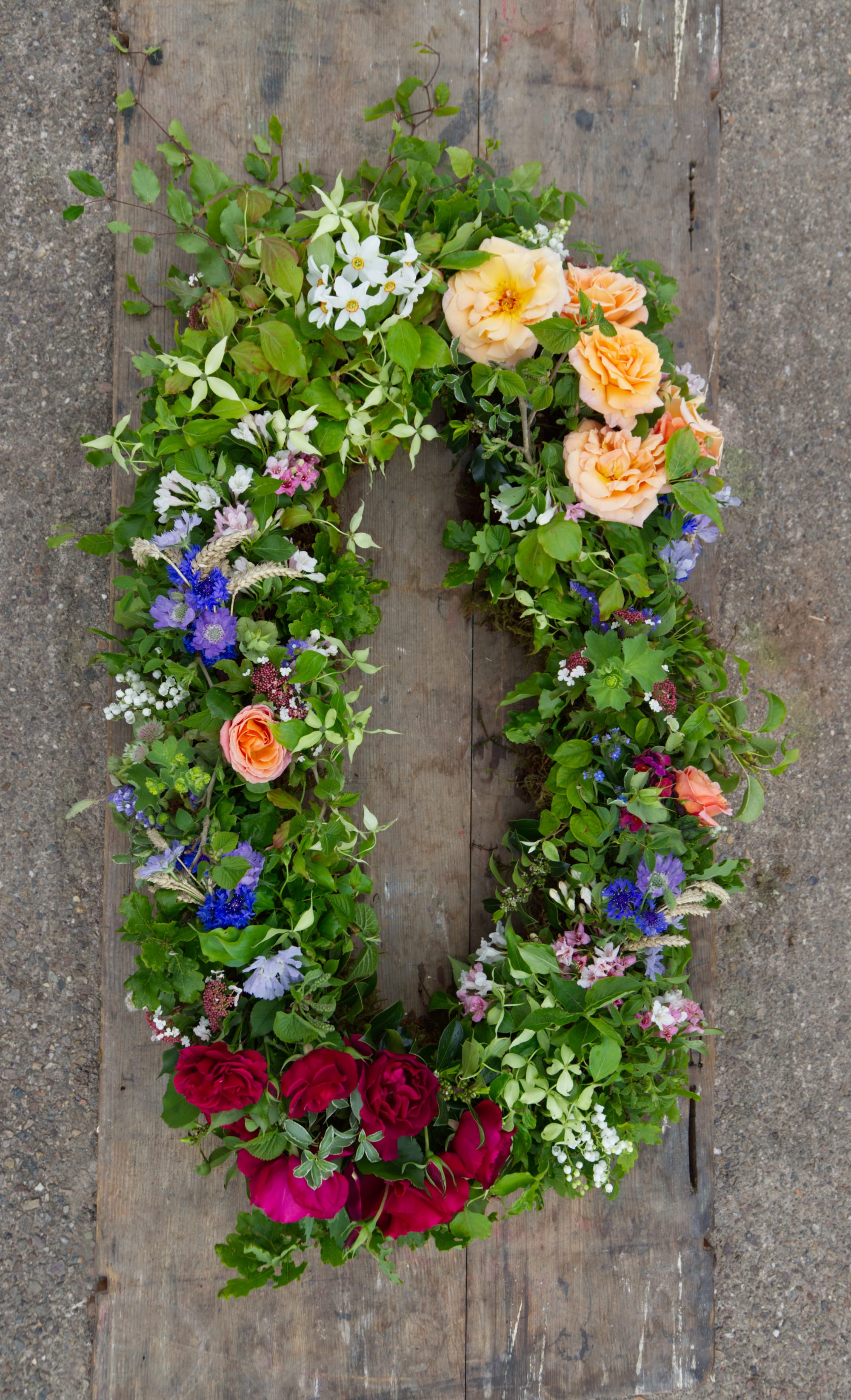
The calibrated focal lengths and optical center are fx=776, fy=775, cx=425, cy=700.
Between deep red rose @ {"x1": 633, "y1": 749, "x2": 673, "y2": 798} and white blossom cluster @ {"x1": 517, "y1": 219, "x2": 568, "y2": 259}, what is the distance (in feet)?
2.87

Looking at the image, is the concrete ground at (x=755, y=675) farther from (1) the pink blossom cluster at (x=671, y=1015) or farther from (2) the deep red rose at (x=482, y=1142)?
(2) the deep red rose at (x=482, y=1142)

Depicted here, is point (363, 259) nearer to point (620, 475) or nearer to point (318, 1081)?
point (620, 475)

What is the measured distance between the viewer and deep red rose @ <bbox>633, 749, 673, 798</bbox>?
1368 mm

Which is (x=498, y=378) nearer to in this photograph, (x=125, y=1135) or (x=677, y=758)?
(x=677, y=758)

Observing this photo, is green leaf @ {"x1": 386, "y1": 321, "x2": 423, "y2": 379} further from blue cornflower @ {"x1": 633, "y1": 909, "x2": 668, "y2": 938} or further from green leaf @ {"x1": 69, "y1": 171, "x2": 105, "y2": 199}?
blue cornflower @ {"x1": 633, "y1": 909, "x2": 668, "y2": 938}

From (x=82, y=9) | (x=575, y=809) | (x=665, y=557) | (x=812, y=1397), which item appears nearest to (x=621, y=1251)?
(x=812, y=1397)

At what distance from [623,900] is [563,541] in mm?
637

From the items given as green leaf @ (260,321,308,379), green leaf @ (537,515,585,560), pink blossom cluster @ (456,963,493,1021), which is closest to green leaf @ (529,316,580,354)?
green leaf @ (537,515,585,560)

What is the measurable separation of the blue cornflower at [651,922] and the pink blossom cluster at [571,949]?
10 cm

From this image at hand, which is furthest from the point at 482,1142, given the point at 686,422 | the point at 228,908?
the point at 686,422

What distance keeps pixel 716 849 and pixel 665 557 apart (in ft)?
2.52

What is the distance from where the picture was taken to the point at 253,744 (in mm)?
1229

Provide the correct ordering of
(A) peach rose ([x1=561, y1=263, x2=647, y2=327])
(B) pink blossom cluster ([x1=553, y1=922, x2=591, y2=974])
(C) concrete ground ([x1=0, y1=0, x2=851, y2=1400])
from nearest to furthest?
1. (A) peach rose ([x1=561, y1=263, x2=647, y2=327])
2. (B) pink blossom cluster ([x1=553, y1=922, x2=591, y2=974])
3. (C) concrete ground ([x1=0, y1=0, x2=851, y2=1400])

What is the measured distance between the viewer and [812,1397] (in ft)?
6.04
